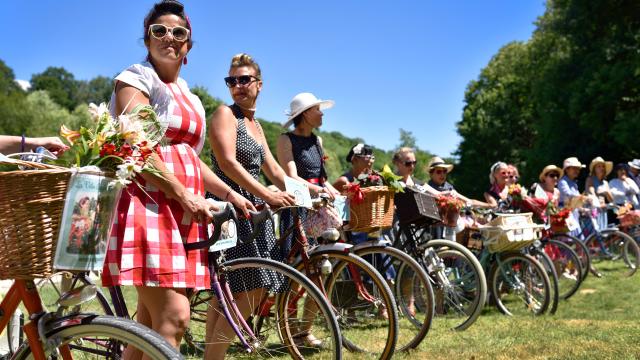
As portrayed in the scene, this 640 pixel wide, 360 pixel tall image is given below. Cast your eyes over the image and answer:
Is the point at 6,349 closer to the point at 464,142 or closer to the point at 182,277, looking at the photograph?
the point at 182,277

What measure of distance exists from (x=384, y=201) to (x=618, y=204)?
9216mm

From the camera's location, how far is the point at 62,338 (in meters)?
2.13

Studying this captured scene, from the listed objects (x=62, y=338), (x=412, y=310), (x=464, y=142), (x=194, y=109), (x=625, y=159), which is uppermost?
(x=464, y=142)

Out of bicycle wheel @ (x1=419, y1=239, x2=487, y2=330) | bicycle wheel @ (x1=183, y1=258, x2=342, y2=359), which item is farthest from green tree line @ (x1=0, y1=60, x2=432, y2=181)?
bicycle wheel @ (x1=183, y1=258, x2=342, y2=359)

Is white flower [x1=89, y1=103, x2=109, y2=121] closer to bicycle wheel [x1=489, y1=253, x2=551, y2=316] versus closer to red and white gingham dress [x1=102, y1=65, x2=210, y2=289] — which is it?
red and white gingham dress [x1=102, y1=65, x2=210, y2=289]

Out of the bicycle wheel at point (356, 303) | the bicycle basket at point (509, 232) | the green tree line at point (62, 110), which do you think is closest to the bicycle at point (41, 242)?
the bicycle wheel at point (356, 303)

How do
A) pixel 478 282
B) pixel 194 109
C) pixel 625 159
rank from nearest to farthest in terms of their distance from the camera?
pixel 194 109
pixel 478 282
pixel 625 159

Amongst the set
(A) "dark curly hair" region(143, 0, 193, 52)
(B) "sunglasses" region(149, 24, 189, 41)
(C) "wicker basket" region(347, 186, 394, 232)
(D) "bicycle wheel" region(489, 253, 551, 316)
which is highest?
(A) "dark curly hair" region(143, 0, 193, 52)

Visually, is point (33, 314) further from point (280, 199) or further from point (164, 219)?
point (280, 199)

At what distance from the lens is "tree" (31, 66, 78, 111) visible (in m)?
85.3

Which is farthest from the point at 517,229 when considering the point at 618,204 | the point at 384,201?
the point at 618,204

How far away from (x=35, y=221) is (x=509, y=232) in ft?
18.9

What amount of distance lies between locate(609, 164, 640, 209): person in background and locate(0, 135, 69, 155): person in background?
1176cm

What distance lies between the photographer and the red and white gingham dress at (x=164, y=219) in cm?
262
